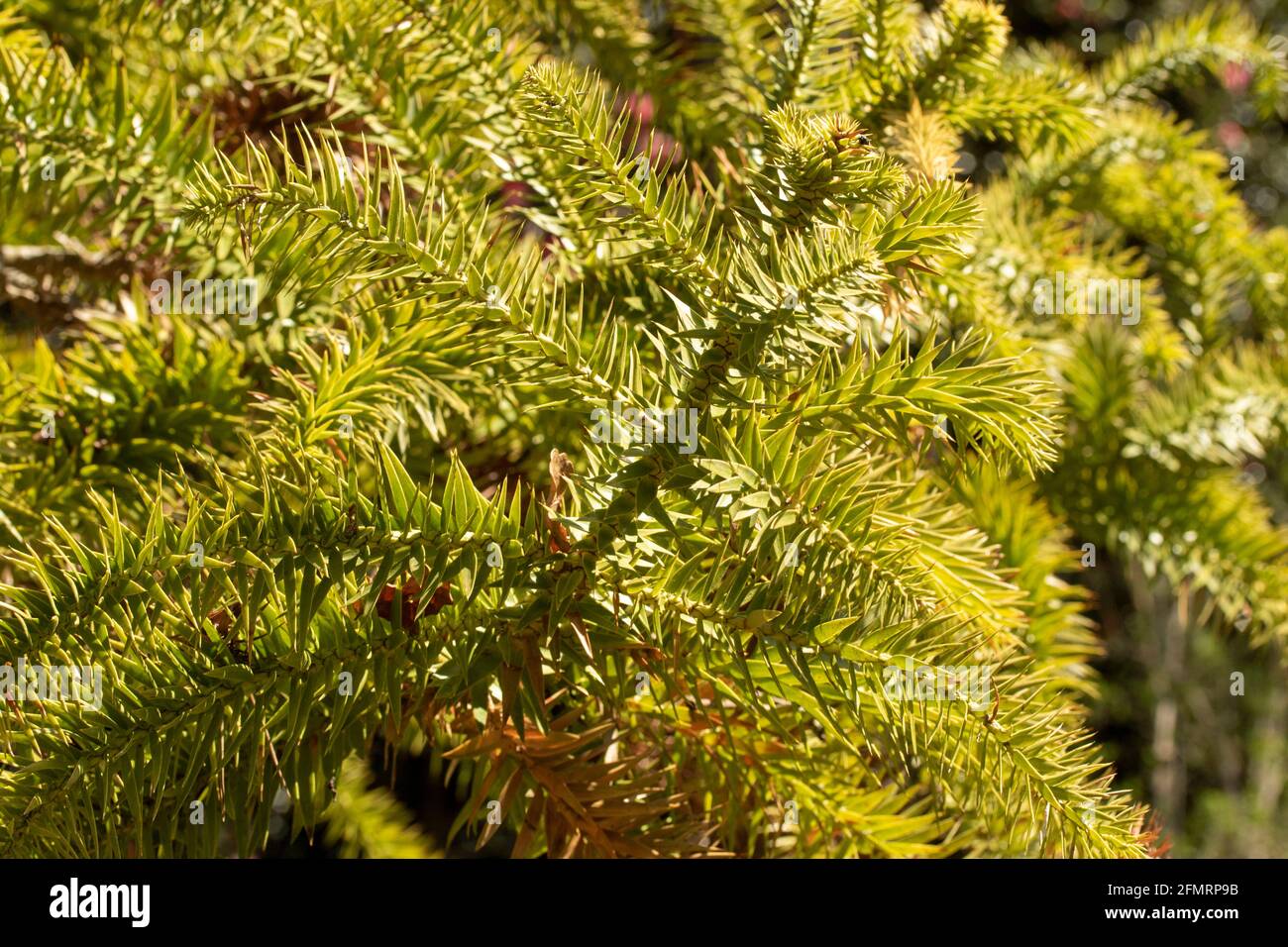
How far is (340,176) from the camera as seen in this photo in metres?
0.53

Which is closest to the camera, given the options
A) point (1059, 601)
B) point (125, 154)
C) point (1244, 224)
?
point (125, 154)

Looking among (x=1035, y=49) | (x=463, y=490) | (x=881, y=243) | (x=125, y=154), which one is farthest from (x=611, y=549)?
(x=1035, y=49)

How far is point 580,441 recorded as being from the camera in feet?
1.97

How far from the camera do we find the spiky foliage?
503mm

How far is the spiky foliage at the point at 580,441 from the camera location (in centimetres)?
50

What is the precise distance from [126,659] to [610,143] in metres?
0.35

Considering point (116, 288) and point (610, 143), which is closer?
point (610, 143)

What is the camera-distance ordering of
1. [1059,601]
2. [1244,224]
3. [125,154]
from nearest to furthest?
[125,154]
[1059,601]
[1244,224]

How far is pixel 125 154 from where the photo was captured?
30.6 inches

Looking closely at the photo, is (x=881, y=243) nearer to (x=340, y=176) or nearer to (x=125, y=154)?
(x=340, y=176)

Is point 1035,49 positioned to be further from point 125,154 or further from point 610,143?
point 125,154
